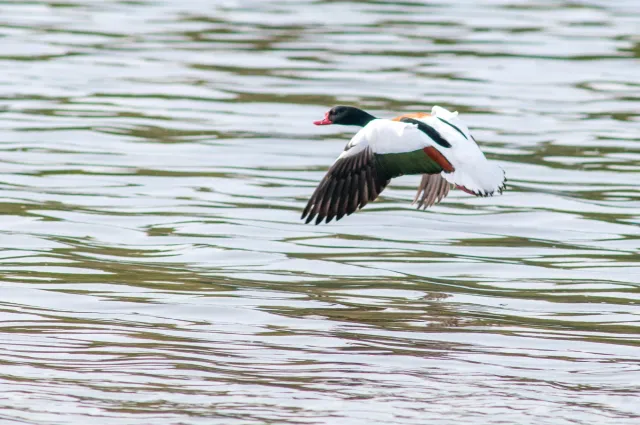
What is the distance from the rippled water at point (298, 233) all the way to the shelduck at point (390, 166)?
1.93 feet

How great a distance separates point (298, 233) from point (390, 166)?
174cm

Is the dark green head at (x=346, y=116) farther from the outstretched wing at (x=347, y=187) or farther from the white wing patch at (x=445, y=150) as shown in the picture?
the outstretched wing at (x=347, y=187)

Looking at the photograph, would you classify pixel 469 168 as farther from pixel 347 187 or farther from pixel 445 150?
pixel 347 187

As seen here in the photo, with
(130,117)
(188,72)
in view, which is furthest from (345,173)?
(188,72)

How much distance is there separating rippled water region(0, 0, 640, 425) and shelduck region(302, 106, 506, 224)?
0.59 metres

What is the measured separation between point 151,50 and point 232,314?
11.9 m

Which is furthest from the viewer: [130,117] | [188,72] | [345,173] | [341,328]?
[188,72]

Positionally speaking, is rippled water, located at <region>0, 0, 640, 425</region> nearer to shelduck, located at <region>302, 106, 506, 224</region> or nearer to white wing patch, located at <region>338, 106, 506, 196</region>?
shelduck, located at <region>302, 106, 506, 224</region>

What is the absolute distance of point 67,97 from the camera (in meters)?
17.2

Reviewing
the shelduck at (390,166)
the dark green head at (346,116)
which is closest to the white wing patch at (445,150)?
the shelduck at (390,166)

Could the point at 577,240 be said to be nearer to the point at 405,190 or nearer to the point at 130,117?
the point at 405,190

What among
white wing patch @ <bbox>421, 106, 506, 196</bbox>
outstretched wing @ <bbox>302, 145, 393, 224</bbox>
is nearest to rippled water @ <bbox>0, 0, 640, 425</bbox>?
outstretched wing @ <bbox>302, 145, 393, 224</bbox>

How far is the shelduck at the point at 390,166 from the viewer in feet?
33.1

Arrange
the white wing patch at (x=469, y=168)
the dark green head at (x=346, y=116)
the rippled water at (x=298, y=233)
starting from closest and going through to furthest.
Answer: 1. the rippled water at (x=298, y=233)
2. the white wing patch at (x=469, y=168)
3. the dark green head at (x=346, y=116)
